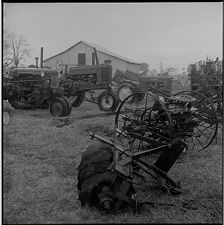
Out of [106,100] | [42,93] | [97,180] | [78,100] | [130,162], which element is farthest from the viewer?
[78,100]

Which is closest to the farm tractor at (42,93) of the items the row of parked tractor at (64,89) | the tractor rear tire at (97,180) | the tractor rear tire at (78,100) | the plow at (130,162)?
the row of parked tractor at (64,89)

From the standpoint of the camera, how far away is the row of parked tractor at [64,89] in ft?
20.2

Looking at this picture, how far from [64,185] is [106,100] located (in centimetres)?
501

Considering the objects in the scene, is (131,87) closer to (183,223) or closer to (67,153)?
(67,153)

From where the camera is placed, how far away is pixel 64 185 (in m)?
2.78

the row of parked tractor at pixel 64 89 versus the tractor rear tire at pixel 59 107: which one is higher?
the row of parked tractor at pixel 64 89

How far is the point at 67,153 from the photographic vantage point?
12.0ft

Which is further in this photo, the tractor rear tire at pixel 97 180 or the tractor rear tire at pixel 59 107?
the tractor rear tire at pixel 59 107

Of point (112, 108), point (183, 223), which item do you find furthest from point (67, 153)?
point (112, 108)

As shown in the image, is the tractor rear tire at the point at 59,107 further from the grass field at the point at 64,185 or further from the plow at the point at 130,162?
the plow at the point at 130,162

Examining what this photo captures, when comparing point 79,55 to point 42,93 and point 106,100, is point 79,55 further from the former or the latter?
point 106,100

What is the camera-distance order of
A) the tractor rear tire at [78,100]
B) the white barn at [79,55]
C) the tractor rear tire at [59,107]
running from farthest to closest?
the tractor rear tire at [78,100] → the tractor rear tire at [59,107] → the white barn at [79,55]

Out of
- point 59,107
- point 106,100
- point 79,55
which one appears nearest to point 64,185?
point 79,55

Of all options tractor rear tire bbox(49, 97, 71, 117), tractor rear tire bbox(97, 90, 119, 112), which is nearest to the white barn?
tractor rear tire bbox(49, 97, 71, 117)
